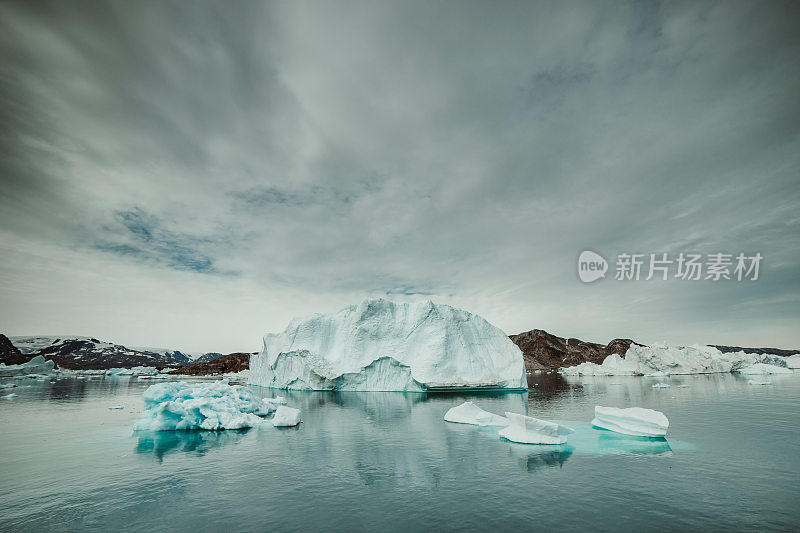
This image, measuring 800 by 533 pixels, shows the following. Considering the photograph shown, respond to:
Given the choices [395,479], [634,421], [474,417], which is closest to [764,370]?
[634,421]

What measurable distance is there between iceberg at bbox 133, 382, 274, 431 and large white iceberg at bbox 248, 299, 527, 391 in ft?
70.8

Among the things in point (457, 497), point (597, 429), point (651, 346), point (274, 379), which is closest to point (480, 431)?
point (597, 429)

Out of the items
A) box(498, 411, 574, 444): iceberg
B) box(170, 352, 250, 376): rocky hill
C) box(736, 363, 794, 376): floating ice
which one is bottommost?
box(170, 352, 250, 376): rocky hill

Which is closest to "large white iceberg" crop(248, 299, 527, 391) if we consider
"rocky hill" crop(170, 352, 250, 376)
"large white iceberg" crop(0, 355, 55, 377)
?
"rocky hill" crop(170, 352, 250, 376)

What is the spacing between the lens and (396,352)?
4416 cm

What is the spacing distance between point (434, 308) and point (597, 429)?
90.3 feet

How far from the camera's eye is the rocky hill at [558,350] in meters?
131

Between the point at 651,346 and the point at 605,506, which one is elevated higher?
the point at 651,346

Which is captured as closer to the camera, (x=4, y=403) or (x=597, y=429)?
(x=597, y=429)

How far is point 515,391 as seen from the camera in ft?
148

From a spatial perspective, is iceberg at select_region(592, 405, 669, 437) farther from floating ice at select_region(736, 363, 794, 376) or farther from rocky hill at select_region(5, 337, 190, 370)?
rocky hill at select_region(5, 337, 190, 370)

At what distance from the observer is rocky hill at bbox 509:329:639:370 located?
131000 mm

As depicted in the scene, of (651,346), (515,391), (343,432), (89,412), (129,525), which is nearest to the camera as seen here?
(129,525)

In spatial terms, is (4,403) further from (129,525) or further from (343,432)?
(129,525)
